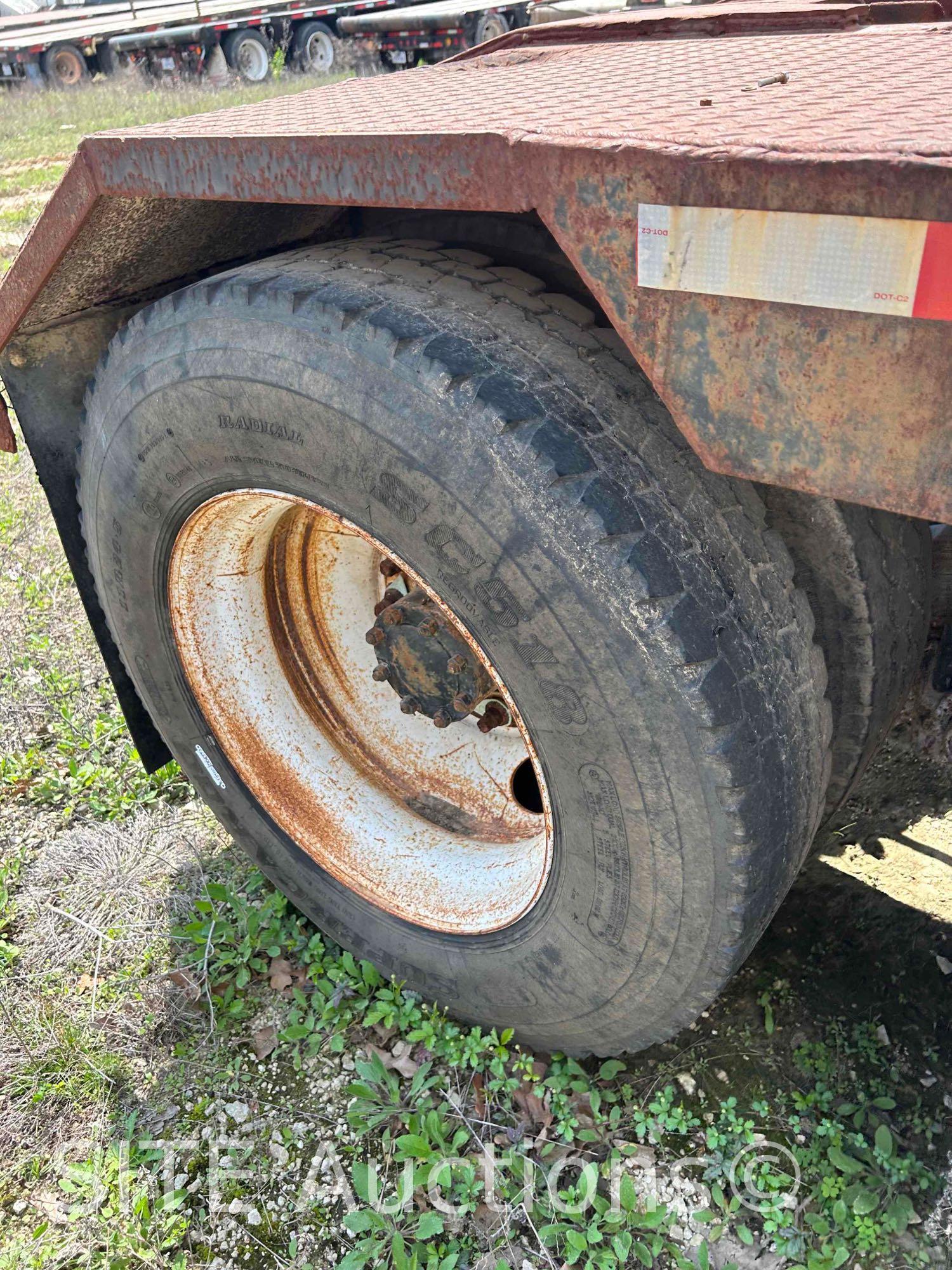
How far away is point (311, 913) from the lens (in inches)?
96.2

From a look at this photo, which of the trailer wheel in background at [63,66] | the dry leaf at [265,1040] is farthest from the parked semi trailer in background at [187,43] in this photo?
the dry leaf at [265,1040]

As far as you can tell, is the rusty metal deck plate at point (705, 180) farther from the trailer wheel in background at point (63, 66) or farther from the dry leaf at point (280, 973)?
the trailer wheel in background at point (63, 66)

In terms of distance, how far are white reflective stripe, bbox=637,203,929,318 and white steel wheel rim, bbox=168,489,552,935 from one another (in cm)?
114

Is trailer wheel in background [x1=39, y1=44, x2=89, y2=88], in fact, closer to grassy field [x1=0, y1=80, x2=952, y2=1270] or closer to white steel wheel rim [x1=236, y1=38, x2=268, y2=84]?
white steel wheel rim [x1=236, y1=38, x2=268, y2=84]

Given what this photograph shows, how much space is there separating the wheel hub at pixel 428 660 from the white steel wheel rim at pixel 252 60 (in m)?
16.9

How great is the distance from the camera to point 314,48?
654 inches

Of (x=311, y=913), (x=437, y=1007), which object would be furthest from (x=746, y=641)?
(x=311, y=913)

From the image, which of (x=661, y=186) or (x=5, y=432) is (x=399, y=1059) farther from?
(x=661, y=186)

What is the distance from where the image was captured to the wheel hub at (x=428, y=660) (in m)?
2.03

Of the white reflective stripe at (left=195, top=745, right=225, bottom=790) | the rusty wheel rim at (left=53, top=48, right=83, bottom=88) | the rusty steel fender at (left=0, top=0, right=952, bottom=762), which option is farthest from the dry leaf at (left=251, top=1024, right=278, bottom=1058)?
the rusty wheel rim at (left=53, top=48, right=83, bottom=88)

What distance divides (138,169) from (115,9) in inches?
830

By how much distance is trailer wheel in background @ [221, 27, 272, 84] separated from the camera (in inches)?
636

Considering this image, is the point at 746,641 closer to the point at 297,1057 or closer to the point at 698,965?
the point at 698,965

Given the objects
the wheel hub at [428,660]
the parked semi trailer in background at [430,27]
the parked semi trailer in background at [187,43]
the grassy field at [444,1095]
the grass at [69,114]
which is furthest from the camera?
Answer: the parked semi trailer in background at [187,43]
